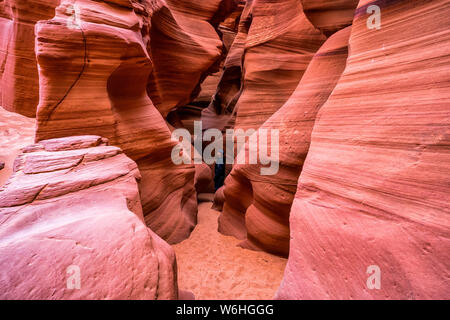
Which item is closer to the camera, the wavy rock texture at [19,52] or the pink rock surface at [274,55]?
the pink rock surface at [274,55]

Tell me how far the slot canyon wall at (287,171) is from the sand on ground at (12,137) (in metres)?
0.70

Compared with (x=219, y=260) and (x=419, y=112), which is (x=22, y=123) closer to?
(x=219, y=260)

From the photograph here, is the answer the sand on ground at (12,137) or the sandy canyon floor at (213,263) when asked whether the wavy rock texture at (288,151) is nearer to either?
the sandy canyon floor at (213,263)

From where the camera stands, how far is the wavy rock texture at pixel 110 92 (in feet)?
11.1

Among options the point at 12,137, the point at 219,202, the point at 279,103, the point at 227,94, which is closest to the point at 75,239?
the point at 12,137

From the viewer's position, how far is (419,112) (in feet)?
5.42

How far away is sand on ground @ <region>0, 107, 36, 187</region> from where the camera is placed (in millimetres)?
3349

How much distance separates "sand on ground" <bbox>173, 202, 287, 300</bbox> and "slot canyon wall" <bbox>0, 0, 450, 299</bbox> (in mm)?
309

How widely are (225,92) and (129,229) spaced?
10.3m

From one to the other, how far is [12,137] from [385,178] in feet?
19.7

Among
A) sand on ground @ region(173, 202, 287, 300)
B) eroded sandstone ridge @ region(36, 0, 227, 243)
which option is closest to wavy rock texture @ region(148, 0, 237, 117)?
eroded sandstone ridge @ region(36, 0, 227, 243)

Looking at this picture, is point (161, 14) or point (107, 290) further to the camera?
point (161, 14)

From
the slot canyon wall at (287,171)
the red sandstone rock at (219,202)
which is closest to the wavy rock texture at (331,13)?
the slot canyon wall at (287,171)

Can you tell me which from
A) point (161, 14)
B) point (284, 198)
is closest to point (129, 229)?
point (284, 198)
